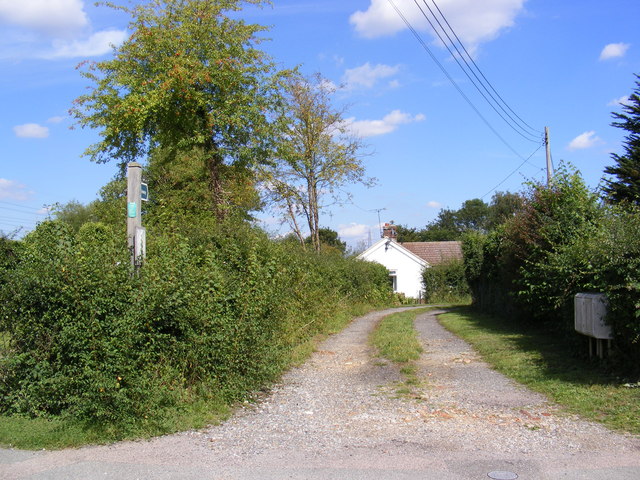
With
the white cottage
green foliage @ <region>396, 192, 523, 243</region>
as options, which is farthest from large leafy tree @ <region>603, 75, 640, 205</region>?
green foliage @ <region>396, 192, 523, 243</region>

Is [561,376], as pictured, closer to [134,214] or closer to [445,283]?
[134,214]

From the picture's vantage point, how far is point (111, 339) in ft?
20.4

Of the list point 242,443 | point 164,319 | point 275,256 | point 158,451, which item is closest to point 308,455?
point 242,443

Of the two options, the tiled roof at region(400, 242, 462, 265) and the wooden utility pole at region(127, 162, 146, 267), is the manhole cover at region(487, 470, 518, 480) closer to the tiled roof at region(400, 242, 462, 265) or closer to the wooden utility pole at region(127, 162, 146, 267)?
the wooden utility pole at region(127, 162, 146, 267)

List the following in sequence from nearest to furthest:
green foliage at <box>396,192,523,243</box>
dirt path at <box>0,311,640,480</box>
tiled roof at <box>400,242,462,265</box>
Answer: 1. dirt path at <box>0,311,640,480</box>
2. tiled roof at <box>400,242,462,265</box>
3. green foliage at <box>396,192,523,243</box>

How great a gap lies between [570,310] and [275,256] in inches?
228

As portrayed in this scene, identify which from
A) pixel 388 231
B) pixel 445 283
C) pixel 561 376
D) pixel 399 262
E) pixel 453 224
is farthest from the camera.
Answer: pixel 453 224

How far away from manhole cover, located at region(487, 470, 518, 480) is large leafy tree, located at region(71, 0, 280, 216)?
1271 cm

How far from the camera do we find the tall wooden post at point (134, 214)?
283 inches

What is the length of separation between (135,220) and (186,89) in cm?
896

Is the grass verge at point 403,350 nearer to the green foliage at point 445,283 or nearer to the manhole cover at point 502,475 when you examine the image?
the manhole cover at point 502,475

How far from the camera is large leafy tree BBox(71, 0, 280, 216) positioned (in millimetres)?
15562

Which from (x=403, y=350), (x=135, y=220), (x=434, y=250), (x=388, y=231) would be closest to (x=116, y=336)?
(x=135, y=220)

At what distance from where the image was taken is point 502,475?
5.09 meters
